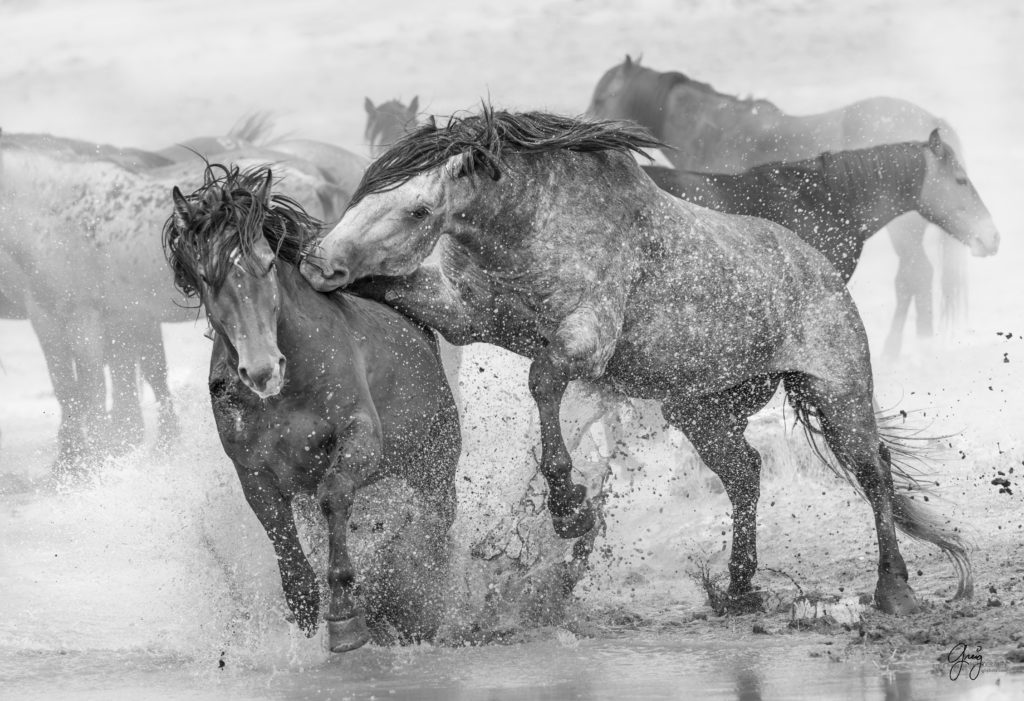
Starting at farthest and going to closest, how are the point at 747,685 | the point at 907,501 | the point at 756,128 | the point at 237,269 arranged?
the point at 756,128
the point at 907,501
the point at 237,269
the point at 747,685

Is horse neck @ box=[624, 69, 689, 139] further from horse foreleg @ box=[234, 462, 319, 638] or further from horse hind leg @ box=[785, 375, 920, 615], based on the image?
horse foreleg @ box=[234, 462, 319, 638]

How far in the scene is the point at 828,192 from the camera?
861 cm

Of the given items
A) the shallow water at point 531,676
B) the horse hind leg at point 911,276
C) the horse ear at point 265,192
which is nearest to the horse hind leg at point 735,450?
the shallow water at point 531,676

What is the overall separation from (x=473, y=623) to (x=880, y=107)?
356 inches

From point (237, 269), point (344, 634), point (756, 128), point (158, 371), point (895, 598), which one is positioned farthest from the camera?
point (756, 128)

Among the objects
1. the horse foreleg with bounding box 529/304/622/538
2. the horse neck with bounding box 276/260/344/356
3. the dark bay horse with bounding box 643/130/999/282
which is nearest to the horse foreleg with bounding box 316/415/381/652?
the horse neck with bounding box 276/260/344/356

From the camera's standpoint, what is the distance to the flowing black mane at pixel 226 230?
5.25 meters

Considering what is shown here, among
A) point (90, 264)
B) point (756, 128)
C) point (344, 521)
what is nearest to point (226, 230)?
point (344, 521)

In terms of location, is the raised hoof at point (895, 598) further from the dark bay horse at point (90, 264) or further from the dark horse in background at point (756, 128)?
the dark horse in background at point (756, 128)

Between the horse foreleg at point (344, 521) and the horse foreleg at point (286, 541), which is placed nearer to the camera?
the horse foreleg at point (344, 521)

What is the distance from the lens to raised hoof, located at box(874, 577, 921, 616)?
257 inches

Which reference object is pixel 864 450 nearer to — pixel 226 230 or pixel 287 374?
pixel 287 374

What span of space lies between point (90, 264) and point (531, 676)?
719 cm

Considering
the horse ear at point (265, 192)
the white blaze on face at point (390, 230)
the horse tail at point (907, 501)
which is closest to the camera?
the horse ear at point (265, 192)
